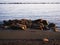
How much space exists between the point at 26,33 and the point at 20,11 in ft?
11.2

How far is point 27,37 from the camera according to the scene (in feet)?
12.1

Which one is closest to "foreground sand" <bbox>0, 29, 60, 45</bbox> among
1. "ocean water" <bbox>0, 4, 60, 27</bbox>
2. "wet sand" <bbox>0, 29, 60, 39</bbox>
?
"wet sand" <bbox>0, 29, 60, 39</bbox>

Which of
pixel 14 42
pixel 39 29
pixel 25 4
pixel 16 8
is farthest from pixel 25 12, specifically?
pixel 14 42

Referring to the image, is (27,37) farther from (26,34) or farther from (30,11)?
(30,11)

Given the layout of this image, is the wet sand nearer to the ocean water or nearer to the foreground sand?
the foreground sand

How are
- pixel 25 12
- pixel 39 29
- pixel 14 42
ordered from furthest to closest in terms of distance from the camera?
pixel 25 12
pixel 39 29
pixel 14 42

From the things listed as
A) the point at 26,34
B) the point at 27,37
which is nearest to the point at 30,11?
the point at 26,34

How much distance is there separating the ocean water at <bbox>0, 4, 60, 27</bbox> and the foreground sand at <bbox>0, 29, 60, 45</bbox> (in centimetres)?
240

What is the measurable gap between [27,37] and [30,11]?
3.55m

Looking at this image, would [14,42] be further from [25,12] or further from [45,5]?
[45,5]

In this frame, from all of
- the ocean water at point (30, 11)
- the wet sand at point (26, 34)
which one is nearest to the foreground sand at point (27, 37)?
the wet sand at point (26, 34)

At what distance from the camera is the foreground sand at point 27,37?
10.9 ft

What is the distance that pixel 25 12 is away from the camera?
23.0 ft

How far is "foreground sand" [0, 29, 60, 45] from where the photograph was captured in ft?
10.9
